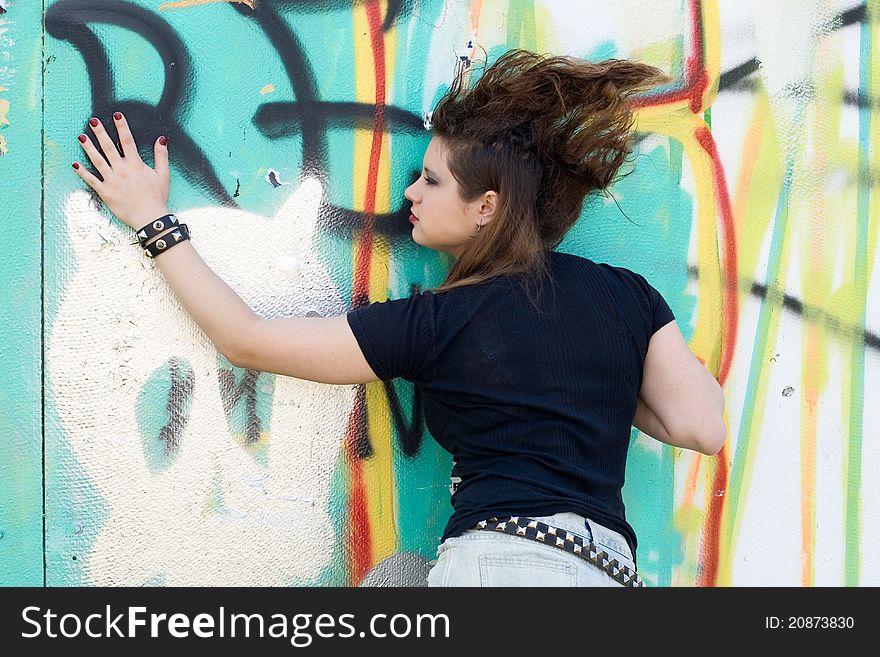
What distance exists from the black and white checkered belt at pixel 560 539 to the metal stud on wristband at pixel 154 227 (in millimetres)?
1058

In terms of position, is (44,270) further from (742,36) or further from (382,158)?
(742,36)

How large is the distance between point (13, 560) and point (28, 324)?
2.11ft

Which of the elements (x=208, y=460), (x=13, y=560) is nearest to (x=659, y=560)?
(x=208, y=460)

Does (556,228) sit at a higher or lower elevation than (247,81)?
lower

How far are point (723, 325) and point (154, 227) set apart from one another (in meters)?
1.68

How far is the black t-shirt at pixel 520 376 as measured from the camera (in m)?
1.93

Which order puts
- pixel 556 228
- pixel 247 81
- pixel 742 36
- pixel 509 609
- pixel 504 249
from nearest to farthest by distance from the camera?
pixel 509 609 → pixel 504 249 → pixel 556 228 → pixel 247 81 → pixel 742 36

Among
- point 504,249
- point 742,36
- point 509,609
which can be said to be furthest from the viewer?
point 742,36

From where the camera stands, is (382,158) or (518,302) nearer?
(518,302)

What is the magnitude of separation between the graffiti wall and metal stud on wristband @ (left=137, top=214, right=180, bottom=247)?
21 centimetres

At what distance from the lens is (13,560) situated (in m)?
2.31

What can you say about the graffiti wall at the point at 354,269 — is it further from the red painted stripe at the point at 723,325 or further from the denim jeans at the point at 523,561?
the denim jeans at the point at 523,561

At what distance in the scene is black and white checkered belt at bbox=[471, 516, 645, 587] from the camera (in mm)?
1881

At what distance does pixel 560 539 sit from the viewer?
1881mm
